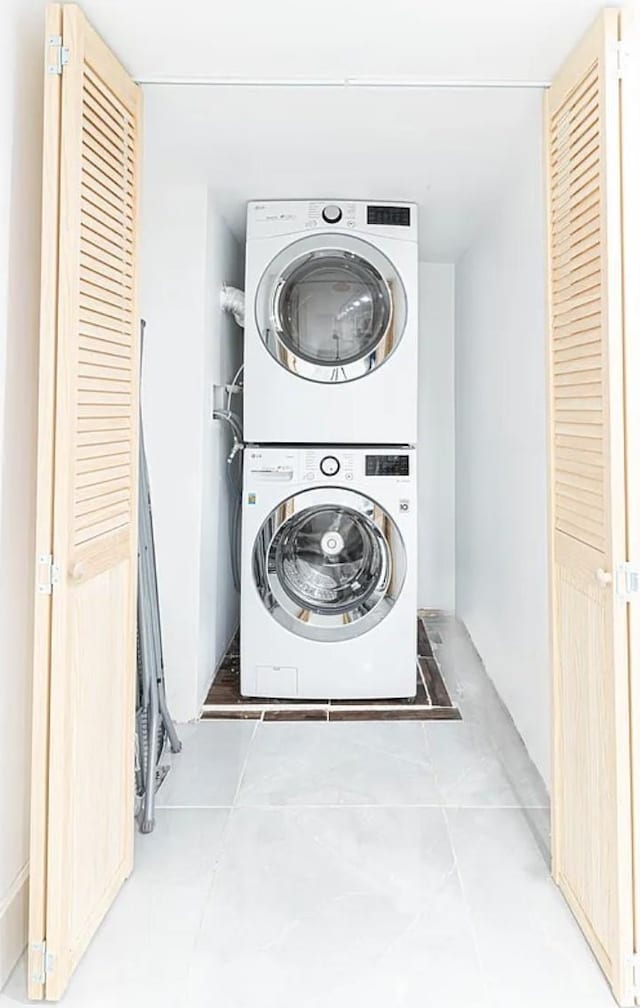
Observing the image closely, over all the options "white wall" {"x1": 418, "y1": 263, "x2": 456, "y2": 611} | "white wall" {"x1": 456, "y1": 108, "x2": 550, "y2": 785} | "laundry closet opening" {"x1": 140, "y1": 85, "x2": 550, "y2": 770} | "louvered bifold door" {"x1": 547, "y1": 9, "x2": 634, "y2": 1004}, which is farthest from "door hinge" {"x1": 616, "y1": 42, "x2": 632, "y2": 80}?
"white wall" {"x1": 418, "y1": 263, "x2": 456, "y2": 611}

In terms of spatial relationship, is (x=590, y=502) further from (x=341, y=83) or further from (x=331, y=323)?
(x=331, y=323)

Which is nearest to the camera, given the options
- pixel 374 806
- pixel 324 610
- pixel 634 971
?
pixel 634 971

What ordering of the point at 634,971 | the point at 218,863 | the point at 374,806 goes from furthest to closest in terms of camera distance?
1. the point at 374,806
2. the point at 218,863
3. the point at 634,971

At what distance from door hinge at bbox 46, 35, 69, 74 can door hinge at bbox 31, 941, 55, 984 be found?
1.70 m

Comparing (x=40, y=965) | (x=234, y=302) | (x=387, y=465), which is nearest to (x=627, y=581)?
(x=40, y=965)

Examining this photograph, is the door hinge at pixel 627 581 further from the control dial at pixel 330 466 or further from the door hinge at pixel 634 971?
the control dial at pixel 330 466

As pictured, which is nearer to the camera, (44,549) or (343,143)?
(44,549)

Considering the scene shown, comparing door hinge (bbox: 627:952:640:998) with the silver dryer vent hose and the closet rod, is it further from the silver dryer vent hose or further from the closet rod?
the silver dryer vent hose

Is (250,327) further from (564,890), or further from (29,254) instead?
(564,890)

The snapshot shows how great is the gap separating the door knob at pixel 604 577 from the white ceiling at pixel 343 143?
1.29 metres

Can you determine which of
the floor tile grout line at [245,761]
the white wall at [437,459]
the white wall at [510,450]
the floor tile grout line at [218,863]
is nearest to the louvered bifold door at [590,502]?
the white wall at [510,450]

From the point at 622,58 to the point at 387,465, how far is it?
5.72 ft

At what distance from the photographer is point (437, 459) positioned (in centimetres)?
425

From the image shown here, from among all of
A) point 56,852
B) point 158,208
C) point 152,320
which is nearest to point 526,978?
point 56,852
